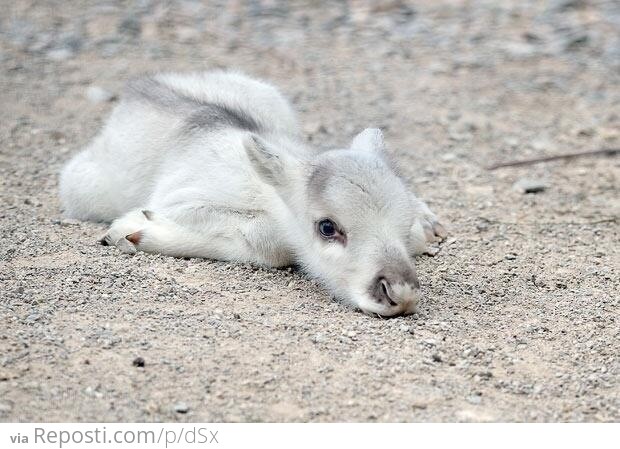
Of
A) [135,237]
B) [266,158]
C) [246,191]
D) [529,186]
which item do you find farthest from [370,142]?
[529,186]

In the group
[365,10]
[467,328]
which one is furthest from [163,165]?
[365,10]

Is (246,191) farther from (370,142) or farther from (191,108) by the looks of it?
(191,108)

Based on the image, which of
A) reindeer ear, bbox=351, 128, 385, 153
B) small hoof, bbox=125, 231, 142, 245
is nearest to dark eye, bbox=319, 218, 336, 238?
reindeer ear, bbox=351, 128, 385, 153

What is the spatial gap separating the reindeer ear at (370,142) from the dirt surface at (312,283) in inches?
38.9

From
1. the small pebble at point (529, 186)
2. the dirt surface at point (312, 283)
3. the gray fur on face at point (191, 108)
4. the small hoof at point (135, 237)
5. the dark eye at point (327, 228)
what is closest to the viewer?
the dirt surface at point (312, 283)

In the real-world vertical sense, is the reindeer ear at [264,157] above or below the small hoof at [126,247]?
above

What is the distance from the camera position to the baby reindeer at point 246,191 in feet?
22.4

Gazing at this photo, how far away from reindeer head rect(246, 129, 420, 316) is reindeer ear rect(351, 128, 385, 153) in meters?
0.05

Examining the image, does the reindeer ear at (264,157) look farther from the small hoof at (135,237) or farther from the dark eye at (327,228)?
the small hoof at (135,237)

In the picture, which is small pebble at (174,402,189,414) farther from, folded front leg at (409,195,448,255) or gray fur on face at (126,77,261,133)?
gray fur on face at (126,77,261,133)

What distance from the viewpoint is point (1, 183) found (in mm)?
9547

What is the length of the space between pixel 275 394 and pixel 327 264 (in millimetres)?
1668

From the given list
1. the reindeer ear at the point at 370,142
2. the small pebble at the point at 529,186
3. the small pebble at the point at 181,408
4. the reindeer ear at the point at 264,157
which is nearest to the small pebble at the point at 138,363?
the small pebble at the point at 181,408

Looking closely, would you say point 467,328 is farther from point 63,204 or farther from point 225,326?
point 63,204
